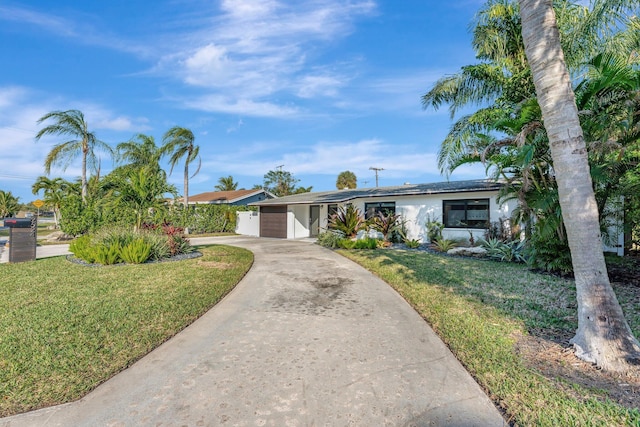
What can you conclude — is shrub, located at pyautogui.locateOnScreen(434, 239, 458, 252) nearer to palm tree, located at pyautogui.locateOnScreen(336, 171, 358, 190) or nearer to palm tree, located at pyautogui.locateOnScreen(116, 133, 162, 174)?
palm tree, located at pyautogui.locateOnScreen(116, 133, 162, 174)

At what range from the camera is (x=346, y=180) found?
1718 inches

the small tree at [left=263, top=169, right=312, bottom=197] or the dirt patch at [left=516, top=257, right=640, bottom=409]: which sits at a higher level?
the small tree at [left=263, top=169, right=312, bottom=197]

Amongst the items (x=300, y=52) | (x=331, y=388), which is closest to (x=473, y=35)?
(x=300, y=52)

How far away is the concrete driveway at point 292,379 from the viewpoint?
2.46m

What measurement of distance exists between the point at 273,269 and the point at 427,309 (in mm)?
4849

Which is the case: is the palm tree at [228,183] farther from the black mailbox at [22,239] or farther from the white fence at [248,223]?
the black mailbox at [22,239]

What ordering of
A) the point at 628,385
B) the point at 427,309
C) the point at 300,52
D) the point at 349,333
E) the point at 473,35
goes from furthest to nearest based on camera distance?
1. the point at 473,35
2. the point at 300,52
3. the point at 427,309
4. the point at 349,333
5. the point at 628,385

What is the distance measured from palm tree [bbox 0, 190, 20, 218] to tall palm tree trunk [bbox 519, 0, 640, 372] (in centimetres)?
6294

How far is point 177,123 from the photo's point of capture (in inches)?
927

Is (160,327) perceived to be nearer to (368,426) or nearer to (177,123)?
(368,426)

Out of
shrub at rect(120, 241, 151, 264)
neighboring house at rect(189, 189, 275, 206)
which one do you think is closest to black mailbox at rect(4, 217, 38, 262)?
shrub at rect(120, 241, 151, 264)

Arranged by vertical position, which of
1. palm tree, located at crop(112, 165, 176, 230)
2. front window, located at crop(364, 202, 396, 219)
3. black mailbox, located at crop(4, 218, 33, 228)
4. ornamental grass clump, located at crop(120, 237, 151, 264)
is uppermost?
palm tree, located at crop(112, 165, 176, 230)

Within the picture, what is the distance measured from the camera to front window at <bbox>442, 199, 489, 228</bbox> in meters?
13.0

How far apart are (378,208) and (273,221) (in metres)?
8.04
